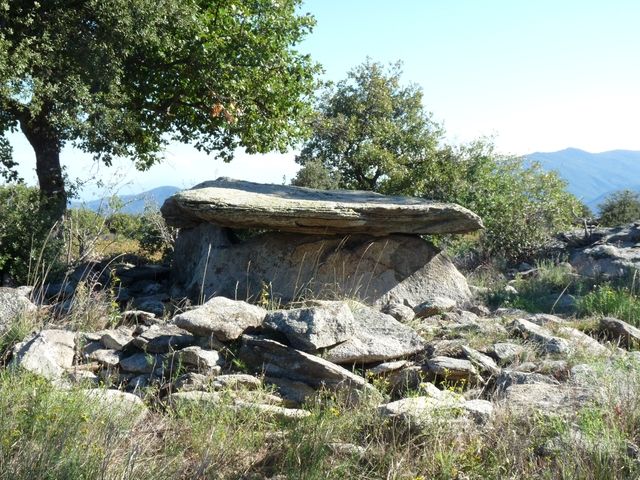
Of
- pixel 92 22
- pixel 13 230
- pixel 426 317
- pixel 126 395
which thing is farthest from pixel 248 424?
pixel 92 22

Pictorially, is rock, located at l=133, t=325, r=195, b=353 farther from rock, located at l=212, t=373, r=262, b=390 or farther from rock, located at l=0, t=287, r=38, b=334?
rock, located at l=0, t=287, r=38, b=334

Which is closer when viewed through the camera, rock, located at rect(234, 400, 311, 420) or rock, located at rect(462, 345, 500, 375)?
rock, located at rect(234, 400, 311, 420)

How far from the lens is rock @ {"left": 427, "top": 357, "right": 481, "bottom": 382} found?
6.39 metres

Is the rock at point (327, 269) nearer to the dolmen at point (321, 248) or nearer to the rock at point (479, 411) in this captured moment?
the dolmen at point (321, 248)

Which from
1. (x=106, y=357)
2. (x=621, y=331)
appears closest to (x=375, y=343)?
(x=106, y=357)

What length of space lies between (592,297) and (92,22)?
8.76m

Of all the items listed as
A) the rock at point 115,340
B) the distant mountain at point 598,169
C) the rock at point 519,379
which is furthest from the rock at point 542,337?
the distant mountain at point 598,169

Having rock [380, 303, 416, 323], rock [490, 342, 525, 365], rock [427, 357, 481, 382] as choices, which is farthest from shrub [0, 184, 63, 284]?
rock [490, 342, 525, 365]

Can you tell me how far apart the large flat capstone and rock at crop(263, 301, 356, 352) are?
343 cm

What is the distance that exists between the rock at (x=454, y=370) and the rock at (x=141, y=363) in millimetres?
2413

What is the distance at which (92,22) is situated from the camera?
11977 mm

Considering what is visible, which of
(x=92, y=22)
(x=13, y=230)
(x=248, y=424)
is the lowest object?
(x=248, y=424)

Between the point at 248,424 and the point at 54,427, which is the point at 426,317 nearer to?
the point at 248,424

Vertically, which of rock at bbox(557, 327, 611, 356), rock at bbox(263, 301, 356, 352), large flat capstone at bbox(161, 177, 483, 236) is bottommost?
rock at bbox(557, 327, 611, 356)
